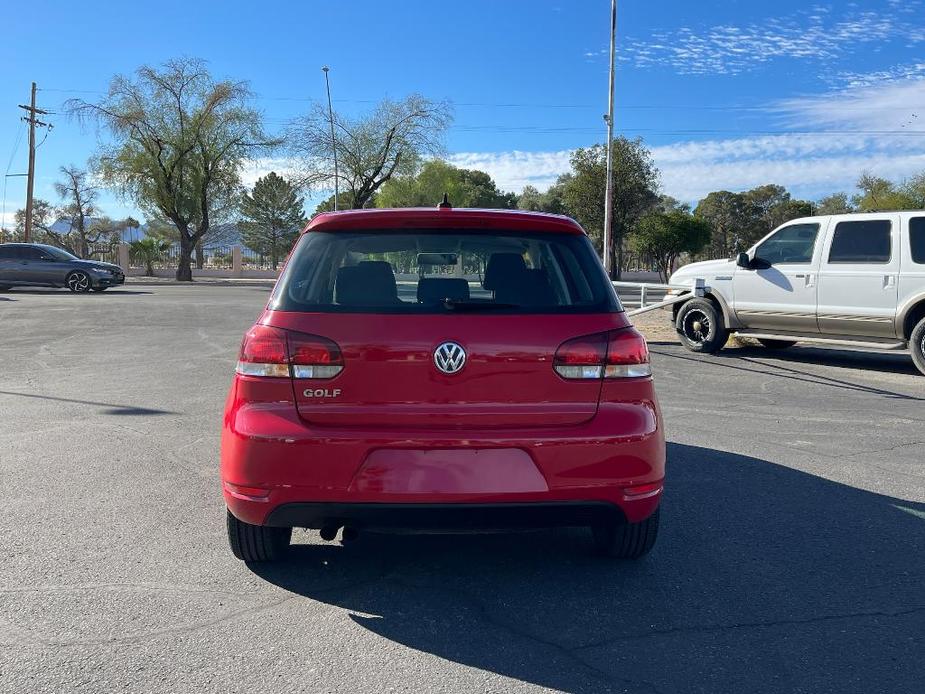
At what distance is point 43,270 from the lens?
26.5 m

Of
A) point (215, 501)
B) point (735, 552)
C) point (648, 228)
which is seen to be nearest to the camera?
point (735, 552)

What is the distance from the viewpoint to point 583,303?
11.7 feet

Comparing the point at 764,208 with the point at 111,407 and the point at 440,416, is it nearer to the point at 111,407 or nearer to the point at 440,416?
the point at 111,407

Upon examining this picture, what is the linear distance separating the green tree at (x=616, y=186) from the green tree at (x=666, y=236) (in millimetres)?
883

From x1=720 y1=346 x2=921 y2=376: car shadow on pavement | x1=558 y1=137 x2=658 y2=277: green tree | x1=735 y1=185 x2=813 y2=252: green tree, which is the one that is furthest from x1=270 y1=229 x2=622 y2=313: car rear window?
x1=735 y1=185 x2=813 y2=252: green tree

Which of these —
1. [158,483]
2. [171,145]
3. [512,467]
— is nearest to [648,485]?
[512,467]

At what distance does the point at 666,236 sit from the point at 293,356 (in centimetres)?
4198

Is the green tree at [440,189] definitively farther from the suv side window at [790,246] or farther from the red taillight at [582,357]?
the red taillight at [582,357]

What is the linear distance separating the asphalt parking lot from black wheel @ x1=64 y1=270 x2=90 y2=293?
70.3 feet

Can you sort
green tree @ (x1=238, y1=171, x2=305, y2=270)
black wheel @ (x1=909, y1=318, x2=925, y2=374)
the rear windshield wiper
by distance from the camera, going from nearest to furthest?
the rear windshield wiper < black wheel @ (x1=909, y1=318, x2=925, y2=374) < green tree @ (x1=238, y1=171, x2=305, y2=270)

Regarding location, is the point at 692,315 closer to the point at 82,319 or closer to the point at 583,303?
the point at 583,303

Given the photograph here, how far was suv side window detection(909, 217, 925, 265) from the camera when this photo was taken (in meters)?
10.5

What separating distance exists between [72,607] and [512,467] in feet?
6.33

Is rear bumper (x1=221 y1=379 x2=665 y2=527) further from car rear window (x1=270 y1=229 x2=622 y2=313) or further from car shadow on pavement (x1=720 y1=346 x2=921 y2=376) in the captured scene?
car shadow on pavement (x1=720 y1=346 x2=921 y2=376)
